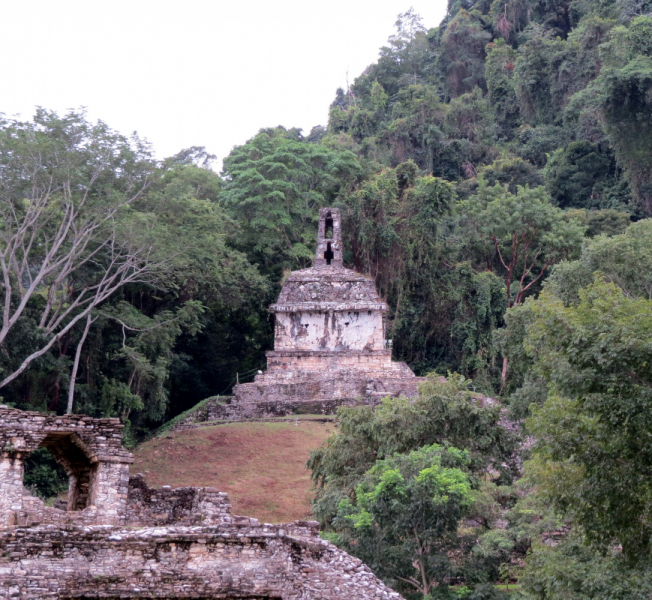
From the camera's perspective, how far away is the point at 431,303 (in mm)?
39500

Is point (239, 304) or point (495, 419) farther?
point (239, 304)

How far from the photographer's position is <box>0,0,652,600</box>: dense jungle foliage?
491 inches

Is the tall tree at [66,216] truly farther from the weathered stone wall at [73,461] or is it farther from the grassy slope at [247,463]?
the weathered stone wall at [73,461]

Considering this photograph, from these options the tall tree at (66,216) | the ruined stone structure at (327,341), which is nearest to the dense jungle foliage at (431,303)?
the tall tree at (66,216)

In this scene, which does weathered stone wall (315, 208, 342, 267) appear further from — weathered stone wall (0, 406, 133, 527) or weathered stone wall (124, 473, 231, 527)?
weathered stone wall (0, 406, 133, 527)

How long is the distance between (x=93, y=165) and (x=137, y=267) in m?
3.19

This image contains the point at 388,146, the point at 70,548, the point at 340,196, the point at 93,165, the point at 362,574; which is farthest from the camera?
the point at 388,146

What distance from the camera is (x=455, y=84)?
246ft

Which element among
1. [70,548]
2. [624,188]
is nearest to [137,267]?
[70,548]

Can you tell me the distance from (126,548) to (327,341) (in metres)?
22.3

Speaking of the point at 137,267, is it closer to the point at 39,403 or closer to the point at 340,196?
the point at 39,403

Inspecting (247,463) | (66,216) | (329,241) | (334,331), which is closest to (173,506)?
(247,463)

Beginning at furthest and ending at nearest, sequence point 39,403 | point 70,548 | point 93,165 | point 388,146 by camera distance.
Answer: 1. point 388,146
2. point 93,165
3. point 39,403
4. point 70,548

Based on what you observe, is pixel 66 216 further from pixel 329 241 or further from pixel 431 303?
pixel 431 303
